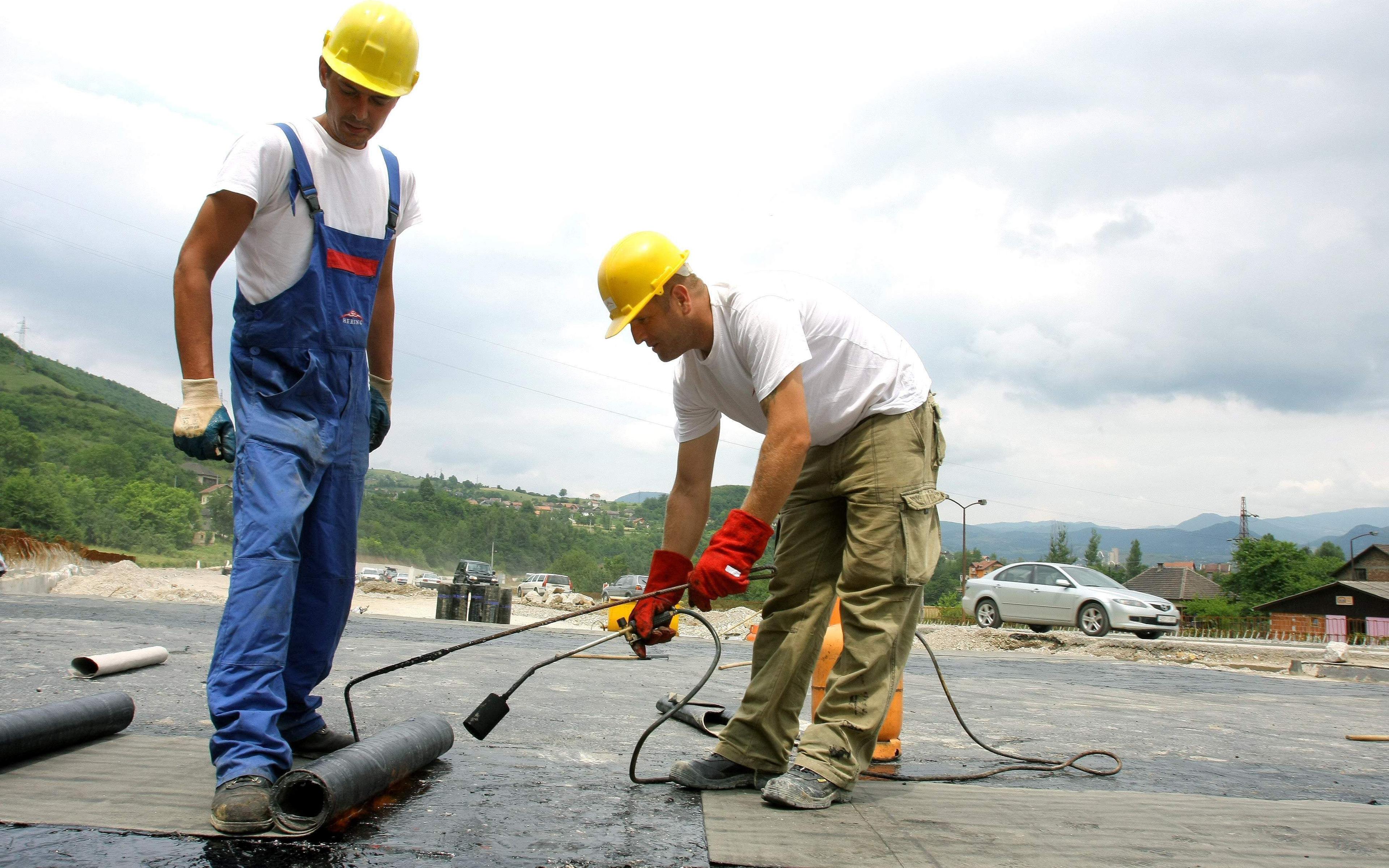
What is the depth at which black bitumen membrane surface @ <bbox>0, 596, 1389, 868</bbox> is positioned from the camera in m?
1.84

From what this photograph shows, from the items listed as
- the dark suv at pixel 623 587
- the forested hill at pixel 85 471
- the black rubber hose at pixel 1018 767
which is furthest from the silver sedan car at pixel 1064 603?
the forested hill at pixel 85 471

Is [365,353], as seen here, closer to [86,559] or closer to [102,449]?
[86,559]

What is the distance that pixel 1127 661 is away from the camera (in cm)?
1273

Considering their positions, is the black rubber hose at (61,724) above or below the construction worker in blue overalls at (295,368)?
below

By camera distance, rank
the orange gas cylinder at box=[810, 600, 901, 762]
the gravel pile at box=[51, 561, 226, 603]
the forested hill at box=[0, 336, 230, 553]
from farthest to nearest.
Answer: the forested hill at box=[0, 336, 230, 553] < the gravel pile at box=[51, 561, 226, 603] < the orange gas cylinder at box=[810, 600, 901, 762]

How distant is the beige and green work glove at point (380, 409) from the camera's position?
295 cm

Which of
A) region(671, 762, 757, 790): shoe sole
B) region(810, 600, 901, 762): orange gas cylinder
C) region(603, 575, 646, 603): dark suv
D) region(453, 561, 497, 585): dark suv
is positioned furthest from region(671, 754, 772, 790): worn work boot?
region(453, 561, 497, 585): dark suv

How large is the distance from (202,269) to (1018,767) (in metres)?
3.01

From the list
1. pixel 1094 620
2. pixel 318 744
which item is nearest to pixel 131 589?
pixel 1094 620

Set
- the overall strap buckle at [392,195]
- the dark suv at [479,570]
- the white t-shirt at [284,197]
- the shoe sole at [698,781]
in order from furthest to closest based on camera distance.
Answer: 1. the dark suv at [479,570]
2. the overall strap buckle at [392,195]
3. the shoe sole at [698,781]
4. the white t-shirt at [284,197]

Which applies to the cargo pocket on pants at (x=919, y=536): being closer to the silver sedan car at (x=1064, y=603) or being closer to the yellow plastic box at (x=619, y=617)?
the yellow plastic box at (x=619, y=617)

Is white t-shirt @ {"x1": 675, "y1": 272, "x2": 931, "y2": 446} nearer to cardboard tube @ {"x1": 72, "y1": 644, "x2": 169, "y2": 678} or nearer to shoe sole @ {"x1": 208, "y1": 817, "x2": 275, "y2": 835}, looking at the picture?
shoe sole @ {"x1": 208, "y1": 817, "x2": 275, "y2": 835}

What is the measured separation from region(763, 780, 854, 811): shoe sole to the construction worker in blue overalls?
1208 millimetres

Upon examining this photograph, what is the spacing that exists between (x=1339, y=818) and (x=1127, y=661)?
1130 centimetres
